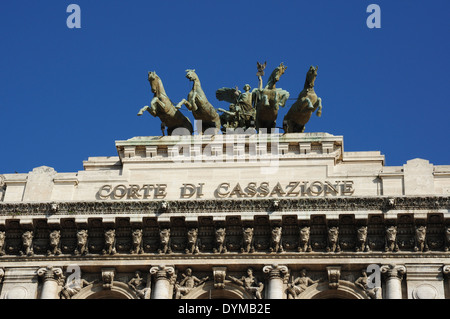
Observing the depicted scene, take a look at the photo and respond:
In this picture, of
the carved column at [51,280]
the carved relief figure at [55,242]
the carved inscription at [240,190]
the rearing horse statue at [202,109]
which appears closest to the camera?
the carved column at [51,280]

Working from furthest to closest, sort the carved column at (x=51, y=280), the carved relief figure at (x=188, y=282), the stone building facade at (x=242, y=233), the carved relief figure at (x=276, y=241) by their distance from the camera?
the carved column at (x=51, y=280), the carved relief figure at (x=188, y=282), the carved relief figure at (x=276, y=241), the stone building facade at (x=242, y=233)

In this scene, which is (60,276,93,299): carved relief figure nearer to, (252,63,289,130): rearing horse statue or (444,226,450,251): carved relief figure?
(252,63,289,130): rearing horse statue

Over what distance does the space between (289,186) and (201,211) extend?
3.43 m

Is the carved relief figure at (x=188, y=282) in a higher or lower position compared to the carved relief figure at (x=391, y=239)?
lower

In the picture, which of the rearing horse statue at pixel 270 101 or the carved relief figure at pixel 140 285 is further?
the rearing horse statue at pixel 270 101

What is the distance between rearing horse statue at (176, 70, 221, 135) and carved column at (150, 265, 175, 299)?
6762mm

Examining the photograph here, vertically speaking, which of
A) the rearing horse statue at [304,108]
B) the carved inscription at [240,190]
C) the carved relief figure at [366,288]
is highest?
the rearing horse statue at [304,108]

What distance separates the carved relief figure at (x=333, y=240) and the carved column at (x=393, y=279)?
175 centimetres

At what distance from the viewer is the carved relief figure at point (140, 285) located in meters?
49.6

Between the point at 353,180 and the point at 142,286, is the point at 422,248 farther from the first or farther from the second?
the point at 142,286

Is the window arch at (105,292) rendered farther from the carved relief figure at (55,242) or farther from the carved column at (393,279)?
the carved column at (393,279)

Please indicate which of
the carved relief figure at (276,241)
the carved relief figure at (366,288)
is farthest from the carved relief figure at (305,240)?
the carved relief figure at (366,288)

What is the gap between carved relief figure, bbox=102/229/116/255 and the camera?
165 feet

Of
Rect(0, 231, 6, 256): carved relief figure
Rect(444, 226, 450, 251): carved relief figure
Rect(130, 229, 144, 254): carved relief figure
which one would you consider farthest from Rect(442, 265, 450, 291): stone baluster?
Rect(0, 231, 6, 256): carved relief figure
